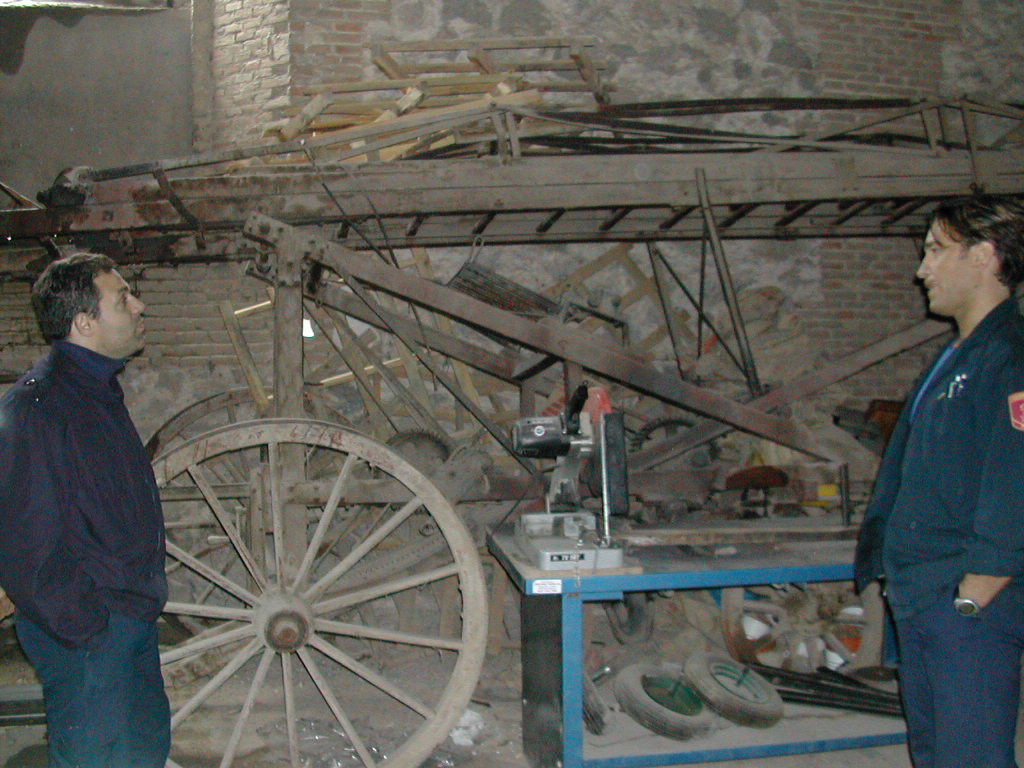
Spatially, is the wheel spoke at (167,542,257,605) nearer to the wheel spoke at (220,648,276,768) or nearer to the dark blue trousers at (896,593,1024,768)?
the wheel spoke at (220,648,276,768)

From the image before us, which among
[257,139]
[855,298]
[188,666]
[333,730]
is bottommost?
[333,730]

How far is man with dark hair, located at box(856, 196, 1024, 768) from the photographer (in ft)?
6.62

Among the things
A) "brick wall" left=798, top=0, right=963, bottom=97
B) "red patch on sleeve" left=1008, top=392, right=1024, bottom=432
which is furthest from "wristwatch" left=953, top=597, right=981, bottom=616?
"brick wall" left=798, top=0, right=963, bottom=97

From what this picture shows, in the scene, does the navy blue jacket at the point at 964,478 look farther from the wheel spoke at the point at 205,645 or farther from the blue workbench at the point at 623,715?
the wheel spoke at the point at 205,645

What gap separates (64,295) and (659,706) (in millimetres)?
2650

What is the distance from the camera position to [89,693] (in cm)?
226

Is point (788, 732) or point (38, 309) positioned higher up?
point (38, 309)

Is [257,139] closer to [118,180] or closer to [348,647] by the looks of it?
[118,180]

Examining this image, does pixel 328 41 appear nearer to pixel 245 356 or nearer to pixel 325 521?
pixel 245 356

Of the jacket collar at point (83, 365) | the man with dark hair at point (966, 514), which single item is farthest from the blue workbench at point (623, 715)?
the jacket collar at point (83, 365)

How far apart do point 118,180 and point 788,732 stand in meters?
3.72

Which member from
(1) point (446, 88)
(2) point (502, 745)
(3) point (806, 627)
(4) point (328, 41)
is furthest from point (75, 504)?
(4) point (328, 41)

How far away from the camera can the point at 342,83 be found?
5.78 metres

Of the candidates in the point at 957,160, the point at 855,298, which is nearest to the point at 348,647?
the point at 957,160
